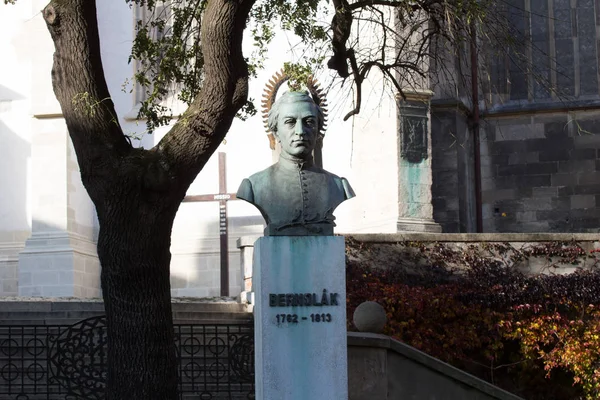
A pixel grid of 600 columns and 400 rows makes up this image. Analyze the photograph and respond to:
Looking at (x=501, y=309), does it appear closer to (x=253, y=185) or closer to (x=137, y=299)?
(x=137, y=299)

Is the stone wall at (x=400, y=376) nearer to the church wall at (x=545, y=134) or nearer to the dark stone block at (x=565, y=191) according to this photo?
the church wall at (x=545, y=134)

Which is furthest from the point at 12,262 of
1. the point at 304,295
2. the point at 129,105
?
the point at 304,295

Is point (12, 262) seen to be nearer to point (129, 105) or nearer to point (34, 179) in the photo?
point (34, 179)

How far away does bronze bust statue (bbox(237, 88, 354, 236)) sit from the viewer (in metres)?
8.52

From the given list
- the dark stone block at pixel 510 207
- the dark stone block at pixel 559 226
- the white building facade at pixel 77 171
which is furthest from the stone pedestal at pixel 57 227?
the dark stone block at pixel 559 226

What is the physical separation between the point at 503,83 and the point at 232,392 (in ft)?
38.4

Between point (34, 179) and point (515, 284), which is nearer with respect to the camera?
point (515, 284)

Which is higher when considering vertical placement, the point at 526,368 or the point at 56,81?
the point at 56,81

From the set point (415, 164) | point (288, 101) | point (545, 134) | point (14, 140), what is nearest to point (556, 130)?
point (545, 134)

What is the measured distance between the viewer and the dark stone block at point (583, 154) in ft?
71.4

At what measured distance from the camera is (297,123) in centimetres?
853

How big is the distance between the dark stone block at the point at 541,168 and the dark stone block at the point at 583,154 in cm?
36

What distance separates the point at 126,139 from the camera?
1034cm

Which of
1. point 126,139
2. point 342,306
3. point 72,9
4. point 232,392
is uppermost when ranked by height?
point 72,9
